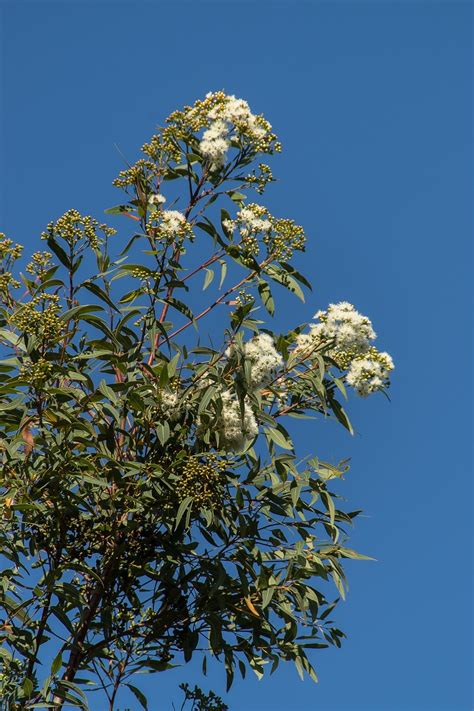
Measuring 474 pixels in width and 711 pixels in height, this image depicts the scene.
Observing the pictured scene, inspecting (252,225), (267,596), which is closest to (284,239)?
(252,225)

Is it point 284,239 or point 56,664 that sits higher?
point 284,239

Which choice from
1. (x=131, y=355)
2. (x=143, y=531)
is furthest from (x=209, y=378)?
(x=143, y=531)

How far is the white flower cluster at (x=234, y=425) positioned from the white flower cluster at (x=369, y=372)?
0.55m

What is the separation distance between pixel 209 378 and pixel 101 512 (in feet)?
2.68

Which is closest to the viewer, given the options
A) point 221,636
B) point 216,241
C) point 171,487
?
point 171,487

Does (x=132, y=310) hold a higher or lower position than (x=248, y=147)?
lower

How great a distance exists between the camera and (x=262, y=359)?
4207 millimetres

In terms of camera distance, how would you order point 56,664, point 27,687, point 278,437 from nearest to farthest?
point 27,687 < point 56,664 < point 278,437

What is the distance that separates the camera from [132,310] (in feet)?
15.0

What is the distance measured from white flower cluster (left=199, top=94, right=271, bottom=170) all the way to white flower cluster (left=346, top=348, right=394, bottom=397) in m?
1.26

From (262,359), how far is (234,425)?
0.32 metres

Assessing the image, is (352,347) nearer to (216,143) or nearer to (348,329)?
(348,329)

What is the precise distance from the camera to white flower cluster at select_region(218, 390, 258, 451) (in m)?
4.15

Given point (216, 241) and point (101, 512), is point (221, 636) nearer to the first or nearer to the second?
point (101, 512)
